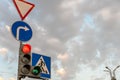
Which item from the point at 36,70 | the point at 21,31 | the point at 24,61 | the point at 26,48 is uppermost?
the point at 21,31

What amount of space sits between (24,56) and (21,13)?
5.08ft

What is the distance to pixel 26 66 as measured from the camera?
A: 920cm

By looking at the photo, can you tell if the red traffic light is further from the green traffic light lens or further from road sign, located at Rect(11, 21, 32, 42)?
the green traffic light lens

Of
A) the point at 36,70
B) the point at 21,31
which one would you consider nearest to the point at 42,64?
the point at 36,70

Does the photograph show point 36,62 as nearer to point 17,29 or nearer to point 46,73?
point 46,73

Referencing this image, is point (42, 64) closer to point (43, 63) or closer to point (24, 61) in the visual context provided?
point (43, 63)

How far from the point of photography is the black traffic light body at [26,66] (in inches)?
358

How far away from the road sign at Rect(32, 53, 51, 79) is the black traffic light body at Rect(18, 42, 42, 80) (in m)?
0.33

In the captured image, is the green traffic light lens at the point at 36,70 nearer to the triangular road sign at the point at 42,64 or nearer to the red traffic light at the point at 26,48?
the triangular road sign at the point at 42,64

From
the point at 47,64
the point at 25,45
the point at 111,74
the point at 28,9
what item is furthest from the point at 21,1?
the point at 111,74

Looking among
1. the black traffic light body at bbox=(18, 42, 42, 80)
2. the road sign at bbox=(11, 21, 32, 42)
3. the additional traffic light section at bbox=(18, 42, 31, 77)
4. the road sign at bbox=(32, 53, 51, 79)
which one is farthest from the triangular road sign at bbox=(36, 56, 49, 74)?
the road sign at bbox=(11, 21, 32, 42)

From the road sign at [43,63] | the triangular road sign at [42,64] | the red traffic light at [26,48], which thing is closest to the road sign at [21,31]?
the red traffic light at [26,48]

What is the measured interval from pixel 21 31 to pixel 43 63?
1.31 meters

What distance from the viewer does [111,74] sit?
158 ft
